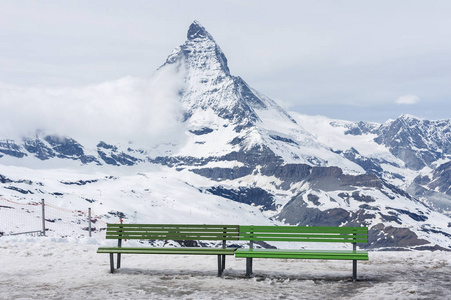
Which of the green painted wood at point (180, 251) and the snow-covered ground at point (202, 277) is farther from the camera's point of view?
the green painted wood at point (180, 251)

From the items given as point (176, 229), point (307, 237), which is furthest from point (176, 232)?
point (307, 237)

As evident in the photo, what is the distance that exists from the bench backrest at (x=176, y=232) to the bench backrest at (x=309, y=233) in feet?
2.09

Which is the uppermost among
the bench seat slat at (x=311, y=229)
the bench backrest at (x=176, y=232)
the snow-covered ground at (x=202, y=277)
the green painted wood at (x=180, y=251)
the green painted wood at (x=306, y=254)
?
the bench seat slat at (x=311, y=229)

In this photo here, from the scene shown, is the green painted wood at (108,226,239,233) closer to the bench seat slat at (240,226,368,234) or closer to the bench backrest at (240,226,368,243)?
the bench backrest at (240,226,368,243)

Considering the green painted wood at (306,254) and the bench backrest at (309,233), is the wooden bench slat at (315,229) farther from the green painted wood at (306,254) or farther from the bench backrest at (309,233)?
the green painted wood at (306,254)

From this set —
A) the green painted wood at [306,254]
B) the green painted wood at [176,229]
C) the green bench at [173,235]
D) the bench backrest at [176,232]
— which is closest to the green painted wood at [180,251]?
the green bench at [173,235]

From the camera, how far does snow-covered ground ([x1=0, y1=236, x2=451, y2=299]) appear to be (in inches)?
630

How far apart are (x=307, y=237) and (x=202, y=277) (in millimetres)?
4059

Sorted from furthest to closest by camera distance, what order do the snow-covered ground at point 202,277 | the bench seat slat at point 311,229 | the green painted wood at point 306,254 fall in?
the bench seat slat at point 311,229 → the green painted wood at point 306,254 → the snow-covered ground at point 202,277

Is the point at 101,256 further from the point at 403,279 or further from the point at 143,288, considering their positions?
the point at 403,279

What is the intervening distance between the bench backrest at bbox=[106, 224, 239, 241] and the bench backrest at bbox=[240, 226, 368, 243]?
64 centimetres

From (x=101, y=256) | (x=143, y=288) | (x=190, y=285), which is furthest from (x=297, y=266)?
(x=101, y=256)

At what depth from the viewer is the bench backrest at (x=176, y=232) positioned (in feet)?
62.2

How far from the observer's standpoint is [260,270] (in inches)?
782
